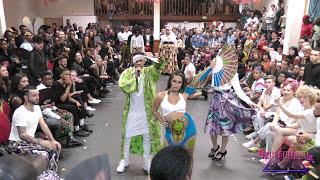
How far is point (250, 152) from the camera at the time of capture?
4613 millimetres

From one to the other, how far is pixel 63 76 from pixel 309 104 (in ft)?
10.1

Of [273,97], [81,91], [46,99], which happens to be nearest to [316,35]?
[273,97]

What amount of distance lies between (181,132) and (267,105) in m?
2.03

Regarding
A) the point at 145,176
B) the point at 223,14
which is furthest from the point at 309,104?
the point at 223,14

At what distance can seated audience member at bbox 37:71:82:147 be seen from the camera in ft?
14.0

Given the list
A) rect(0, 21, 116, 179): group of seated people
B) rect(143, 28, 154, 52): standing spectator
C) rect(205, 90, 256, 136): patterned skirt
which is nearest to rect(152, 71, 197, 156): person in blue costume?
rect(205, 90, 256, 136): patterned skirt

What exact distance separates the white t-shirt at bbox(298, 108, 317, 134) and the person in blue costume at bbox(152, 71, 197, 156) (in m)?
1.23

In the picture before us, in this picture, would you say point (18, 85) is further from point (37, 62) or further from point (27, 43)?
point (27, 43)

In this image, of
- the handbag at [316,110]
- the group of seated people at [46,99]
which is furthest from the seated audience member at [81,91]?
the handbag at [316,110]

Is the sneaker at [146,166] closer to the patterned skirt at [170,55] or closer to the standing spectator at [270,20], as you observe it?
the patterned skirt at [170,55]

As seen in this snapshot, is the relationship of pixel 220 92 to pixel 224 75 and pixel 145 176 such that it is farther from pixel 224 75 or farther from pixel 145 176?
pixel 145 176

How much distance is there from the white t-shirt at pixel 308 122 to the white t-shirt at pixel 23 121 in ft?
9.12

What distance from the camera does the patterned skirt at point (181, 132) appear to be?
3.27 m

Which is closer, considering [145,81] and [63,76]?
[145,81]
